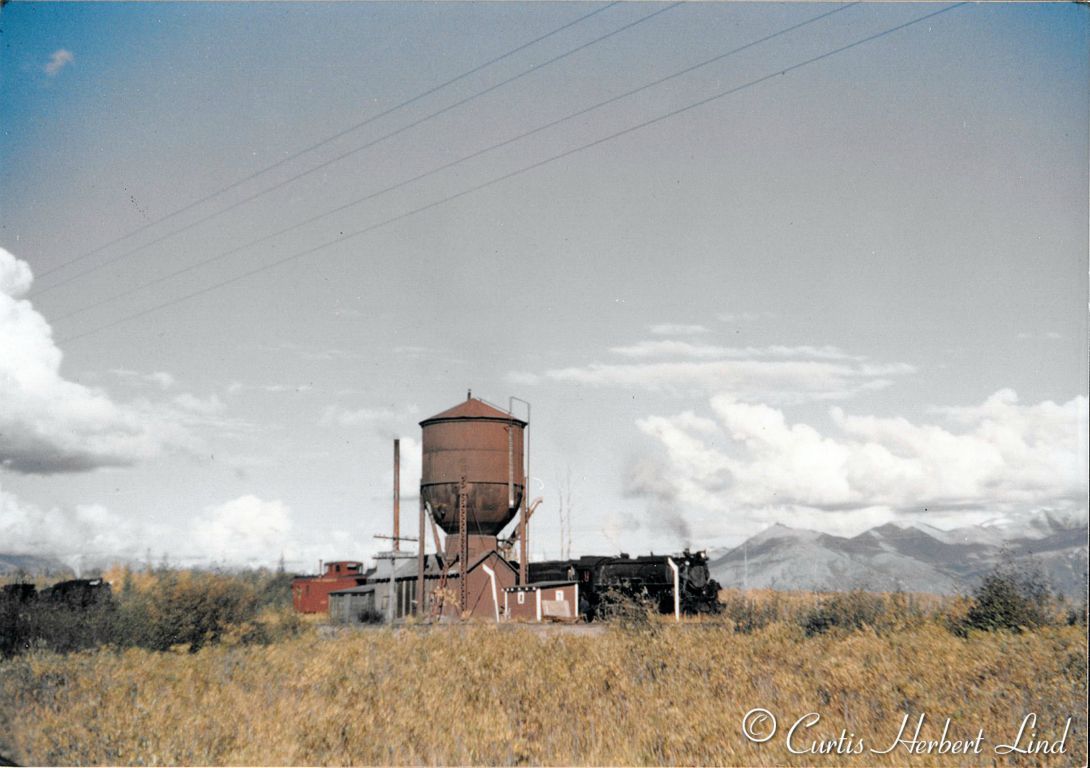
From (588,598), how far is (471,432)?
951cm

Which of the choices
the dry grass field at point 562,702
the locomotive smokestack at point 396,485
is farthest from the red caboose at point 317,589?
the dry grass field at point 562,702

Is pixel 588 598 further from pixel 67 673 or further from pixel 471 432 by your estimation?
pixel 67 673

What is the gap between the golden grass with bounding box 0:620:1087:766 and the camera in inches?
373

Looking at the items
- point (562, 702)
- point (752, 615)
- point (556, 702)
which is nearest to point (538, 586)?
point (752, 615)

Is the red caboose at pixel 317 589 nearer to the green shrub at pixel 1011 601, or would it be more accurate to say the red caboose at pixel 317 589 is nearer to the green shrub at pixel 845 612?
the green shrub at pixel 845 612

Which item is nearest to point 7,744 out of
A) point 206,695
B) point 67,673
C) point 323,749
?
point 206,695

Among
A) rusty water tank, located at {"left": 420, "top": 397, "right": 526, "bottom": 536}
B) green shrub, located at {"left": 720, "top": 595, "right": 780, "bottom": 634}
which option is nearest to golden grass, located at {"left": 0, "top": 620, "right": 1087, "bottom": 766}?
green shrub, located at {"left": 720, "top": 595, "right": 780, "bottom": 634}

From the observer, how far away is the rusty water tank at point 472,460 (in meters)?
36.6

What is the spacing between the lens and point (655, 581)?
122ft

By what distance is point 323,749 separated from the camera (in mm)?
9664

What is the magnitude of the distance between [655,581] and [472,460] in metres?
9.66

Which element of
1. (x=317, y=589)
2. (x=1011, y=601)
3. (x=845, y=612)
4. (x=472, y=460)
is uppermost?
(x=472, y=460)

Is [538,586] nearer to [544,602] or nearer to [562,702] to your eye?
[544,602]

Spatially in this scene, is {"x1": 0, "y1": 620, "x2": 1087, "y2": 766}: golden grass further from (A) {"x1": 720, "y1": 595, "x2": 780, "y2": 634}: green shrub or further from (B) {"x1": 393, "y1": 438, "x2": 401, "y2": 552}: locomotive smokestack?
(B) {"x1": 393, "y1": 438, "x2": 401, "y2": 552}: locomotive smokestack
